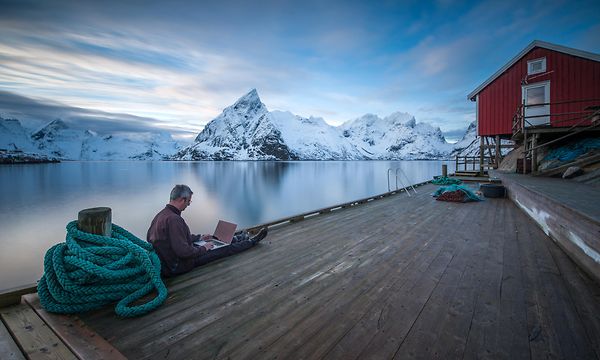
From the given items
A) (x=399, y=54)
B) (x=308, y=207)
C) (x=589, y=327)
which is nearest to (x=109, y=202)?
(x=308, y=207)

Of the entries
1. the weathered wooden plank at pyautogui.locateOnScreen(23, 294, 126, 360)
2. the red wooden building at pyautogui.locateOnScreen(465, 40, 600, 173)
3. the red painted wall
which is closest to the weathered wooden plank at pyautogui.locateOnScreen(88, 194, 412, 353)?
the weathered wooden plank at pyautogui.locateOnScreen(23, 294, 126, 360)

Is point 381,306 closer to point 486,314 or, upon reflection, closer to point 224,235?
point 486,314

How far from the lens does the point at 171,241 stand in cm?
328

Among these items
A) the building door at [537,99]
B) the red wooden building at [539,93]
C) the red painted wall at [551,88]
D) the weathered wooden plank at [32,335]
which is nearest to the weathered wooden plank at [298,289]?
the weathered wooden plank at [32,335]

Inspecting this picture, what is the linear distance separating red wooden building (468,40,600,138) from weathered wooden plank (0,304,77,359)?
16.2 metres

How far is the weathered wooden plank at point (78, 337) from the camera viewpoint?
1.92 m

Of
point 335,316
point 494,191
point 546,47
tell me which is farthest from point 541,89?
point 335,316

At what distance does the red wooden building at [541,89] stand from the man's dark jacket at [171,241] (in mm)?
Answer: 14986

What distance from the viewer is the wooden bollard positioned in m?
2.69

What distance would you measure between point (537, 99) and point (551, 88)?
2.48 feet

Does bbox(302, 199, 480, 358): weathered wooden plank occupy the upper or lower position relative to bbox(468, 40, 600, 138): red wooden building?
lower

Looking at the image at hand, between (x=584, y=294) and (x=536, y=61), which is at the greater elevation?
(x=536, y=61)

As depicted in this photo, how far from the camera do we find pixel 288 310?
8.40ft

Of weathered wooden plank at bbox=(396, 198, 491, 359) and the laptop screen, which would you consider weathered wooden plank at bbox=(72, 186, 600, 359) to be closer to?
weathered wooden plank at bbox=(396, 198, 491, 359)
